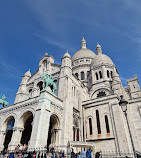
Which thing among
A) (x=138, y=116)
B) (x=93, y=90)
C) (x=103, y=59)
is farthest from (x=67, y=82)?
(x=103, y=59)

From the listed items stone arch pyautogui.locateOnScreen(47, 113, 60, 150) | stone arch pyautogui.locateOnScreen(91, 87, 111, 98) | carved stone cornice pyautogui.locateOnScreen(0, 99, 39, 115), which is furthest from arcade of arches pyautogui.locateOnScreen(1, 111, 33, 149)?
stone arch pyautogui.locateOnScreen(91, 87, 111, 98)

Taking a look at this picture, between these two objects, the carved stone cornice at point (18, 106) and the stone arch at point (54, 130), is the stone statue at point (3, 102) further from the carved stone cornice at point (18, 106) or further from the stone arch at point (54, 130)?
the stone arch at point (54, 130)

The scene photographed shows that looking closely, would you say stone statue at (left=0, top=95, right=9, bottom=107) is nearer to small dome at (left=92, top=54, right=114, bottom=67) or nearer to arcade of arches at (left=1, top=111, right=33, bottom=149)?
arcade of arches at (left=1, top=111, right=33, bottom=149)

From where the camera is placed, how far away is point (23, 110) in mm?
18984

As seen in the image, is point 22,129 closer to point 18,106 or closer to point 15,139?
point 15,139

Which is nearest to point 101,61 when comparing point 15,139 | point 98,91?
point 98,91

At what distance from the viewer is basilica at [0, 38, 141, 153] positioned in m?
17.2

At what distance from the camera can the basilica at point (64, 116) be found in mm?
17234

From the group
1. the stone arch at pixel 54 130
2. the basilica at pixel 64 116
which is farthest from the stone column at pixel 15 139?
the stone arch at pixel 54 130

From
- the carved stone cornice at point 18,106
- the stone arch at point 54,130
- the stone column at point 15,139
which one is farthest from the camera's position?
the carved stone cornice at point 18,106

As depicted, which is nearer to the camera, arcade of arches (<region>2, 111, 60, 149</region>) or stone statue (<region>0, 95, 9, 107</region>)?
arcade of arches (<region>2, 111, 60, 149</region>)

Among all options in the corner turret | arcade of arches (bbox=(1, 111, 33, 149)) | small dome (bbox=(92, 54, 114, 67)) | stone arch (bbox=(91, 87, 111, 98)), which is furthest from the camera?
small dome (bbox=(92, 54, 114, 67))

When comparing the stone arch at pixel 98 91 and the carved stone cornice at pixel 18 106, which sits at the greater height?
the stone arch at pixel 98 91

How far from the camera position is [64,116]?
763 inches
